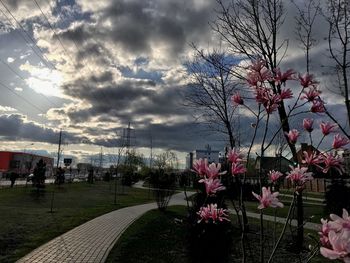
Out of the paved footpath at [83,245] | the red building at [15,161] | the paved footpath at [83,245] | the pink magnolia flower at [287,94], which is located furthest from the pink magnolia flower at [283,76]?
the red building at [15,161]

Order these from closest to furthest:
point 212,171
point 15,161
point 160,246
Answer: point 212,171, point 160,246, point 15,161

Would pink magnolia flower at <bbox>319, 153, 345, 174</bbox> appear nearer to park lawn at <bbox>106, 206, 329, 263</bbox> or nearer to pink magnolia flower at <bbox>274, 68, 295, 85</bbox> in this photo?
pink magnolia flower at <bbox>274, 68, 295, 85</bbox>

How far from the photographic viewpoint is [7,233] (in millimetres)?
11633

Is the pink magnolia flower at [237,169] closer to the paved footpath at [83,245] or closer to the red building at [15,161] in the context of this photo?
the paved footpath at [83,245]

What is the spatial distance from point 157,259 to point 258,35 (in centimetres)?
567

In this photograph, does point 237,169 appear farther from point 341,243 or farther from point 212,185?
point 341,243

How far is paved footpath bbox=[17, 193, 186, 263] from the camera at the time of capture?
9.02 metres

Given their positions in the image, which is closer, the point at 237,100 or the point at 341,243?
the point at 341,243

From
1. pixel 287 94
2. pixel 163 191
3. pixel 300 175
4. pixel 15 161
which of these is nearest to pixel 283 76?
pixel 287 94

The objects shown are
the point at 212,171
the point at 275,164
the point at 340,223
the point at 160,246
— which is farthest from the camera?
the point at 160,246

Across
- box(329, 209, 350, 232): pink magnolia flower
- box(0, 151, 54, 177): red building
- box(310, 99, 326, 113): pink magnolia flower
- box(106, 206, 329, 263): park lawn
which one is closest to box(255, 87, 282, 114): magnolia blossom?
box(310, 99, 326, 113): pink magnolia flower

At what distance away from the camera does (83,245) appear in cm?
1059

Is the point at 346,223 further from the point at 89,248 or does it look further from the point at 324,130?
the point at 89,248

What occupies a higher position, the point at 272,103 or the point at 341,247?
the point at 272,103
